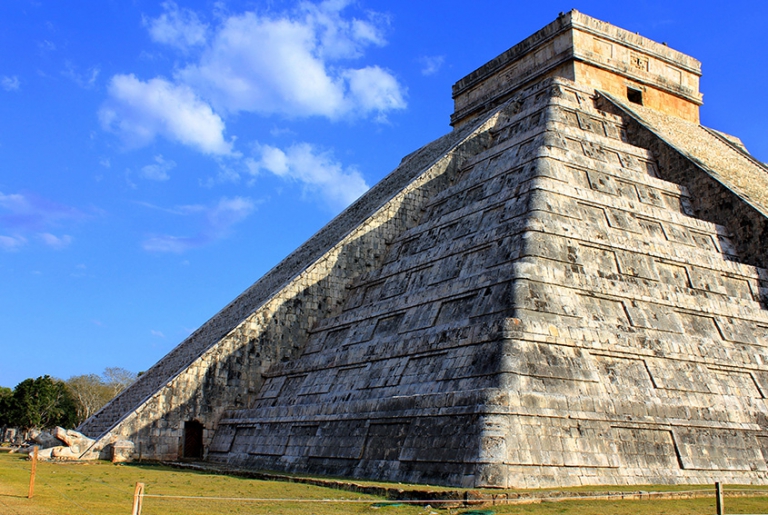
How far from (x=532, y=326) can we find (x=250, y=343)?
806 centimetres

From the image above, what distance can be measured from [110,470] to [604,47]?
56.9 ft

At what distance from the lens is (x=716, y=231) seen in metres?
16.2

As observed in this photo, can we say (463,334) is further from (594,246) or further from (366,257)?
(366,257)

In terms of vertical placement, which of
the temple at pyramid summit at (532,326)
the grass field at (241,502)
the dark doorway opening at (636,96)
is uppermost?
the dark doorway opening at (636,96)

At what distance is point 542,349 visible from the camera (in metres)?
11.1

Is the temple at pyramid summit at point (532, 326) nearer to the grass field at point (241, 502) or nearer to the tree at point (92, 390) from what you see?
the grass field at point (241, 502)

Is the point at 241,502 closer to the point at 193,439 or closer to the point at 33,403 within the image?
the point at 193,439

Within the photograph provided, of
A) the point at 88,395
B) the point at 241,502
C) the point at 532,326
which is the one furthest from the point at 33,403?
the point at 532,326

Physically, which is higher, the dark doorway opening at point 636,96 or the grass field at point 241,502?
the dark doorway opening at point 636,96

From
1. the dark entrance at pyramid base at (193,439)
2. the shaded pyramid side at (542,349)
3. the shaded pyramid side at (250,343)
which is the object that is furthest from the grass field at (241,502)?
the dark entrance at pyramid base at (193,439)

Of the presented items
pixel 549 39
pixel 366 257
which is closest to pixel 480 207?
pixel 366 257

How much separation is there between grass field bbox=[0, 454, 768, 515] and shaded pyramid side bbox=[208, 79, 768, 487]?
1.12m

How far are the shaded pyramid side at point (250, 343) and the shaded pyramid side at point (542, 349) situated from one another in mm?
553

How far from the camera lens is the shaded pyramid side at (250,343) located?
622 inches
